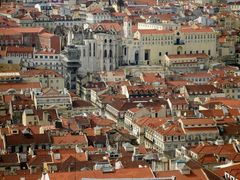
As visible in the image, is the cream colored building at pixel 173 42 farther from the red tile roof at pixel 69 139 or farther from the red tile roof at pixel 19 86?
the red tile roof at pixel 69 139

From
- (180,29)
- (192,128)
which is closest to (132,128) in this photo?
(192,128)

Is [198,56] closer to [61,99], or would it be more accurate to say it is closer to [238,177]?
[61,99]

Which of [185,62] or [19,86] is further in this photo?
[185,62]

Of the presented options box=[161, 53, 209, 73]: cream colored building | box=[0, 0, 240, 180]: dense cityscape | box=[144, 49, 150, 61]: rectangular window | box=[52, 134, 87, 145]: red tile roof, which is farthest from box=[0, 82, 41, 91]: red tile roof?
box=[144, 49, 150, 61]: rectangular window

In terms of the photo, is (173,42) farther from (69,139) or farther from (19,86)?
(69,139)

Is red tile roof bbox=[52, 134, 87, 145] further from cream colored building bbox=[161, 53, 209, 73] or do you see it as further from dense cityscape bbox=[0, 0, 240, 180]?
cream colored building bbox=[161, 53, 209, 73]

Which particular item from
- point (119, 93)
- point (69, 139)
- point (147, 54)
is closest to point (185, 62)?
point (147, 54)

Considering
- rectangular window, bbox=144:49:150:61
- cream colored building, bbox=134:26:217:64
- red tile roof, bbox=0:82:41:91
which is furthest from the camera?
rectangular window, bbox=144:49:150:61

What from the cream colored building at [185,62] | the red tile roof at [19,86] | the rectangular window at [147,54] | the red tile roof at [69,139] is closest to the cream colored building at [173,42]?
the rectangular window at [147,54]

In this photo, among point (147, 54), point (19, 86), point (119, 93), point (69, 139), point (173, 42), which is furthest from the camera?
point (173, 42)
